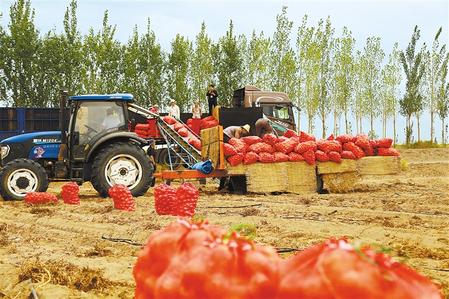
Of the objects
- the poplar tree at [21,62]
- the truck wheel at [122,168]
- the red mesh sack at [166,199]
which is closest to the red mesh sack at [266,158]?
the truck wheel at [122,168]

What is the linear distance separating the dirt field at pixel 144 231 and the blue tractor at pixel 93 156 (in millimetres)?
458

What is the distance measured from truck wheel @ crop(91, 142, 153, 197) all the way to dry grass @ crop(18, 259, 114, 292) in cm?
660

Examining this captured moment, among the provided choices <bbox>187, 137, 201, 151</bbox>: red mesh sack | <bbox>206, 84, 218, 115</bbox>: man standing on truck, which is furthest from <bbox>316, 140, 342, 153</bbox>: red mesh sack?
<bbox>206, 84, 218, 115</bbox>: man standing on truck

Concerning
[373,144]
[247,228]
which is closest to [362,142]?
[373,144]

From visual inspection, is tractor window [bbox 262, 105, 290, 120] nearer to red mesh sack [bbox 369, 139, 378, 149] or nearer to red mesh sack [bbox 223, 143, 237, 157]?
red mesh sack [bbox 369, 139, 378, 149]

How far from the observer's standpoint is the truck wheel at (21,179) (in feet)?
36.7

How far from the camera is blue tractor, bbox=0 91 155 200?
11234mm

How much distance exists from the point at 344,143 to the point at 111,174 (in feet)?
16.0

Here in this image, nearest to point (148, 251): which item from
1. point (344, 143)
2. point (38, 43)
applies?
point (344, 143)

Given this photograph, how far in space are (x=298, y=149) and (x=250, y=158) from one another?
1042 mm

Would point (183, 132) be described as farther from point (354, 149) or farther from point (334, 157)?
point (354, 149)

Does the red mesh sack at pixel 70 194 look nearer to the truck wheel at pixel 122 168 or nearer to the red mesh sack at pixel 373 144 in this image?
the truck wheel at pixel 122 168

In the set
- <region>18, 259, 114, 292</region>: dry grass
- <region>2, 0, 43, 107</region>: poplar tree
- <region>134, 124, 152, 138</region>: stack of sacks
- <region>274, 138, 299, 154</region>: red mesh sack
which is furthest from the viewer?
<region>2, 0, 43, 107</region>: poplar tree

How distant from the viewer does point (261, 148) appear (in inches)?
490
